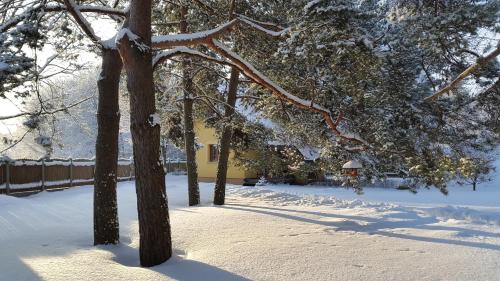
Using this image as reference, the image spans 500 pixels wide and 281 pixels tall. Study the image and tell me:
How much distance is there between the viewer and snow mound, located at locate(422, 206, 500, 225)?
9.45m

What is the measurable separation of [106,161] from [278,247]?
11.1 feet

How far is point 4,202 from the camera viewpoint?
1403 cm

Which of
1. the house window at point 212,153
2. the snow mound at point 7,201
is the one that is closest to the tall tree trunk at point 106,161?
the snow mound at point 7,201

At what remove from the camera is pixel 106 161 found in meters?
7.52

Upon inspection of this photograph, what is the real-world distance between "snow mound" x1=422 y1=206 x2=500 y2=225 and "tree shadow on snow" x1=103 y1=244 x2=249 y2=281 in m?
6.51

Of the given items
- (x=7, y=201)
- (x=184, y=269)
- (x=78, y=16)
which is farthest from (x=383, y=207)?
(x=7, y=201)

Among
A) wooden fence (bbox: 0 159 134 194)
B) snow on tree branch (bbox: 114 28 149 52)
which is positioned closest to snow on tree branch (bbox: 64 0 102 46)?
snow on tree branch (bbox: 114 28 149 52)

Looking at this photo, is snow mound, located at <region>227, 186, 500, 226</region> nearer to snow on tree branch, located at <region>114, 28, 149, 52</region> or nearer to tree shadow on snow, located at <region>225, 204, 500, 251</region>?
tree shadow on snow, located at <region>225, 204, 500, 251</region>

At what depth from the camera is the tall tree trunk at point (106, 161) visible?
7.42m

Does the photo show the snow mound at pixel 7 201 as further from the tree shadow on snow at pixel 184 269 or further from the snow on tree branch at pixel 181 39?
the snow on tree branch at pixel 181 39

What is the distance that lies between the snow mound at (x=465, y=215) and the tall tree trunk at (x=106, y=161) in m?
7.35

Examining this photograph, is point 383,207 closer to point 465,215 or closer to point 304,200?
point 465,215

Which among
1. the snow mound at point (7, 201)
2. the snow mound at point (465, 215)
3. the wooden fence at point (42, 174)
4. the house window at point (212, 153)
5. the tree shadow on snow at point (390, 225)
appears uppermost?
the house window at point (212, 153)

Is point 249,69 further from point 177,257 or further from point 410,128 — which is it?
point 410,128
